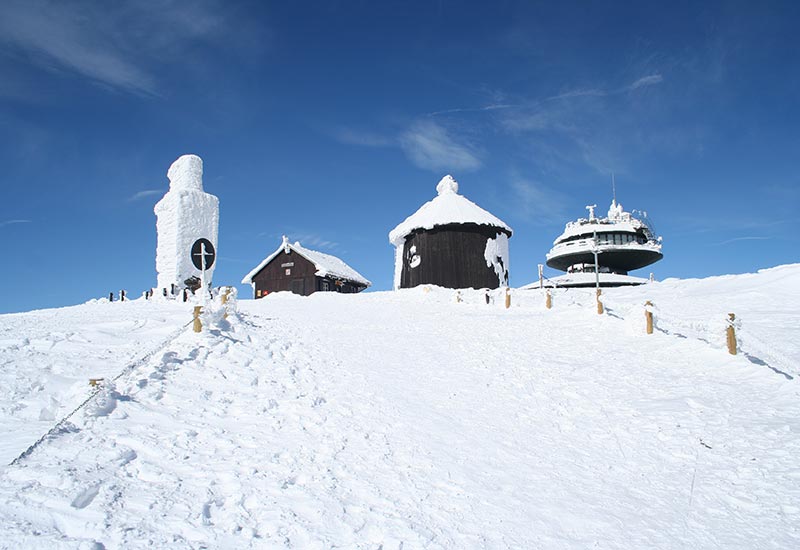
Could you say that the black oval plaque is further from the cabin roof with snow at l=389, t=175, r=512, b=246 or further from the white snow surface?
the white snow surface

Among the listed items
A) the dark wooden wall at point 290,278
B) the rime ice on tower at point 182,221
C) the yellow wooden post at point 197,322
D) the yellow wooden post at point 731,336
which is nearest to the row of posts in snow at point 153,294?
the rime ice on tower at point 182,221

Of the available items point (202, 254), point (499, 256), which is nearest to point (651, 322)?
point (202, 254)

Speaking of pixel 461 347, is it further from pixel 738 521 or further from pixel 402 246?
pixel 402 246

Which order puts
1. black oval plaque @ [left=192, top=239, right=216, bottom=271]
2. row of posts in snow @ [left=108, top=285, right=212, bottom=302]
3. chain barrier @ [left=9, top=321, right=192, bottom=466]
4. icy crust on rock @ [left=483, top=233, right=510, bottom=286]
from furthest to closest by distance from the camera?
1. icy crust on rock @ [left=483, top=233, right=510, bottom=286]
2. row of posts in snow @ [left=108, top=285, right=212, bottom=302]
3. black oval plaque @ [left=192, top=239, right=216, bottom=271]
4. chain barrier @ [left=9, top=321, right=192, bottom=466]

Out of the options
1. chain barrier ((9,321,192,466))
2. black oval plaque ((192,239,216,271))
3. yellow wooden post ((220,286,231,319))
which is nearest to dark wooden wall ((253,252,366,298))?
black oval plaque ((192,239,216,271))

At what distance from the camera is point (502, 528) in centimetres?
516

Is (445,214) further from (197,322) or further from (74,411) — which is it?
(74,411)

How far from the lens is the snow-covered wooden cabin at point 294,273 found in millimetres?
38844

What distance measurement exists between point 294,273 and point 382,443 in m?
33.5

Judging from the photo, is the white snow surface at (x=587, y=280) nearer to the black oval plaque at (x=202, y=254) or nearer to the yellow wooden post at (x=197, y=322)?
the black oval plaque at (x=202, y=254)

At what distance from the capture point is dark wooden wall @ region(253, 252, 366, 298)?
3884 centimetres

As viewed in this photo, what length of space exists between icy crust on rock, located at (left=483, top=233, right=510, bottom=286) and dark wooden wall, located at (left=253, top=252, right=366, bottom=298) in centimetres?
1364

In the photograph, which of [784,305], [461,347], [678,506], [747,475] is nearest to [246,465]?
[678,506]

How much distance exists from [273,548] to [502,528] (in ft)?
7.58
